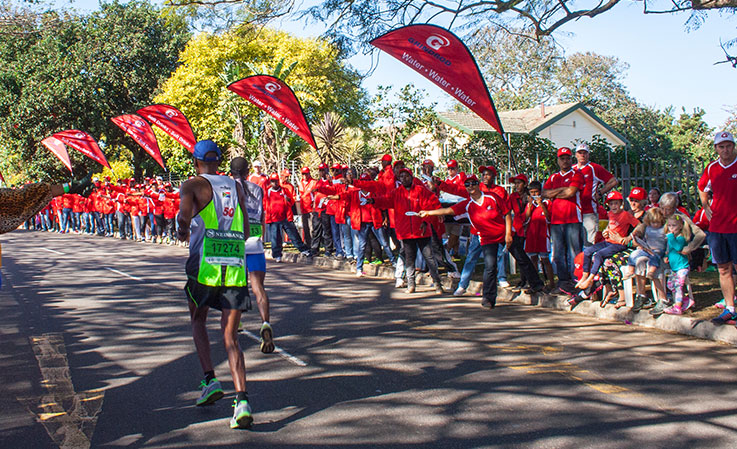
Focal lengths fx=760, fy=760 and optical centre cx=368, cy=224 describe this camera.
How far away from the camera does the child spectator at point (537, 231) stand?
36.2ft

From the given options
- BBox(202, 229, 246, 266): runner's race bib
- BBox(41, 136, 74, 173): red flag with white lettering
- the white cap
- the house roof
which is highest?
the house roof

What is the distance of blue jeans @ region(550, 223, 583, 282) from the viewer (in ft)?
33.6

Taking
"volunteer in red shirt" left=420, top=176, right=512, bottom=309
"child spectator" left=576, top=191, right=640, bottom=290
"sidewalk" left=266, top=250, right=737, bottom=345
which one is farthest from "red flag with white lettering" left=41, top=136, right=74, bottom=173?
"child spectator" left=576, top=191, right=640, bottom=290

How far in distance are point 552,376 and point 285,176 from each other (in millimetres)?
12619

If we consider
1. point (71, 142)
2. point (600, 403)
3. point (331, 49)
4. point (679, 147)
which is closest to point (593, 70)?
point (679, 147)

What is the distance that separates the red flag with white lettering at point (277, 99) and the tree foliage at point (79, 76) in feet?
84.7

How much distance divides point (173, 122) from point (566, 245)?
1342 centimetres

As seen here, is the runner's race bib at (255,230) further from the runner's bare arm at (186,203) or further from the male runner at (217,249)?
the runner's bare arm at (186,203)

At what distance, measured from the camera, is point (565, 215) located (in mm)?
10203

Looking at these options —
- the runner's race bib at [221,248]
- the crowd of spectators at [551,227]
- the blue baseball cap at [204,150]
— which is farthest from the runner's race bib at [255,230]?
the crowd of spectators at [551,227]

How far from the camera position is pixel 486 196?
34.3 feet

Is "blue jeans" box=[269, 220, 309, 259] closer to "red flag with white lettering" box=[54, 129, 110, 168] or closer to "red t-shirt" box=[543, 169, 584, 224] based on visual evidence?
"red t-shirt" box=[543, 169, 584, 224]

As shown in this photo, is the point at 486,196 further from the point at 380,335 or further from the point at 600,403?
the point at 600,403

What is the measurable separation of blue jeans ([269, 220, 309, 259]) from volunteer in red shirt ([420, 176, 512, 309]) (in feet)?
23.9
